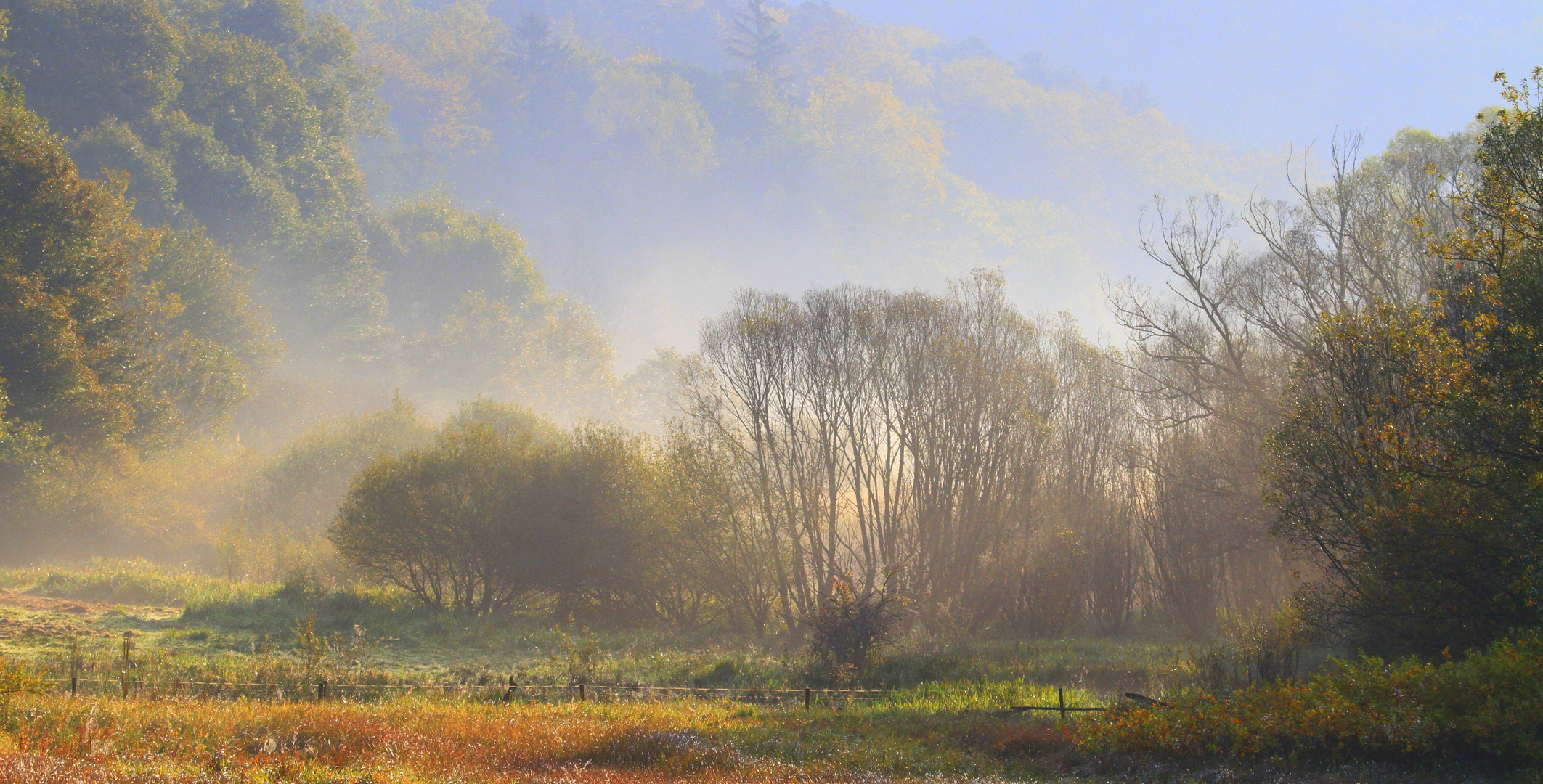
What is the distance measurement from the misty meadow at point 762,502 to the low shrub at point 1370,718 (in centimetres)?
5

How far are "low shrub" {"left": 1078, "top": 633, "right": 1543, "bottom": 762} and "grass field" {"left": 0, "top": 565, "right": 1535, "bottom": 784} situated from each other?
104 millimetres

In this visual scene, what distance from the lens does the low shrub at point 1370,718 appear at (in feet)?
27.6

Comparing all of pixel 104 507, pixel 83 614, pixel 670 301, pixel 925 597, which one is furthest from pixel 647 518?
pixel 670 301

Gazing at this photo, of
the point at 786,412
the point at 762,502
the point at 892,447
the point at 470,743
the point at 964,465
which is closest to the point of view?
the point at 470,743

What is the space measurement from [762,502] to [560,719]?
18.8 metres

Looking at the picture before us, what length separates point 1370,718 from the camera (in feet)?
30.0

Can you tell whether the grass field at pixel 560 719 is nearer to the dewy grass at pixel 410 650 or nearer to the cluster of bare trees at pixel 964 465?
the dewy grass at pixel 410 650

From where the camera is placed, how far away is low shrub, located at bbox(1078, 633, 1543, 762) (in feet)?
27.6

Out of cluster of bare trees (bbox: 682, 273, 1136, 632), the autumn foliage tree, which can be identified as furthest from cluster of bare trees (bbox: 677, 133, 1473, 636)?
the autumn foliage tree

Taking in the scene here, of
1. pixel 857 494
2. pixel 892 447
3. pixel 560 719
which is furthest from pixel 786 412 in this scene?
pixel 560 719

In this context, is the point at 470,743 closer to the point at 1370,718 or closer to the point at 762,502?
the point at 1370,718

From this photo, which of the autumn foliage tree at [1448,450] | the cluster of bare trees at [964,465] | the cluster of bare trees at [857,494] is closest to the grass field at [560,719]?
the autumn foliage tree at [1448,450]

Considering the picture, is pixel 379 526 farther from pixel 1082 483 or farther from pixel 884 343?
pixel 1082 483

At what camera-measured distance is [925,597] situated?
30.7 meters
